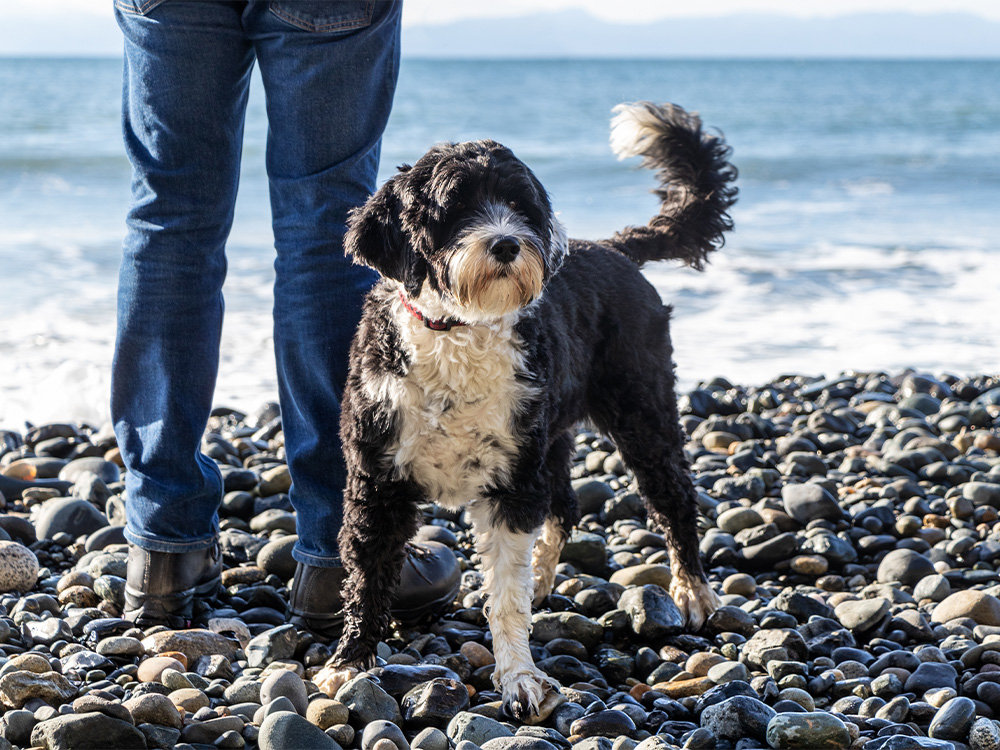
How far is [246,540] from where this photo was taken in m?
4.44

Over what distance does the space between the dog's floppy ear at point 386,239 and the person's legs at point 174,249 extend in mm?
669

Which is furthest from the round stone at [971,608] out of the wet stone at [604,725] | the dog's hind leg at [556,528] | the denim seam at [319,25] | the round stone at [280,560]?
the denim seam at [319,25]

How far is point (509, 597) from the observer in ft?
11.0

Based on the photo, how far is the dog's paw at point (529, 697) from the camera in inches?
125

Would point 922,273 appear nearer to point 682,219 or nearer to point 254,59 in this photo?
point 682,219

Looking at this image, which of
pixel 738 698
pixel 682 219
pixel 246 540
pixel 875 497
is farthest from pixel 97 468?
pixel 875 497

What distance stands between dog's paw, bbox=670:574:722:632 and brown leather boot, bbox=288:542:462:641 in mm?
904

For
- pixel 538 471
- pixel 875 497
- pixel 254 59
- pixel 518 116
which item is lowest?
pixel 875 497

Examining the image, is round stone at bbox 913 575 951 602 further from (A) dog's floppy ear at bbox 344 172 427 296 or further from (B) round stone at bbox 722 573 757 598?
(A) dog's floppy ear at bbox 344 172 427 296

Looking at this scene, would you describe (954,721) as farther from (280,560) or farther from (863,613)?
(280,560)

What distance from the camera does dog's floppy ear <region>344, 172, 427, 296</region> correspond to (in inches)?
126

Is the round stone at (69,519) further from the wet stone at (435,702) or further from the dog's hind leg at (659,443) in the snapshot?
the dog's hind leg at (659,443)

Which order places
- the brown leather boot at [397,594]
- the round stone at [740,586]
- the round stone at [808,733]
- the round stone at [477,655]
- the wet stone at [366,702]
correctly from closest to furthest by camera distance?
the round stone at [808,733] < the wet stone at [366,702] < the round stone at [477,655] < the brown leather boot at [397,594] < the round stone at [740,586]

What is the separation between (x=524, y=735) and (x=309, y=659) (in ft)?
3.09
